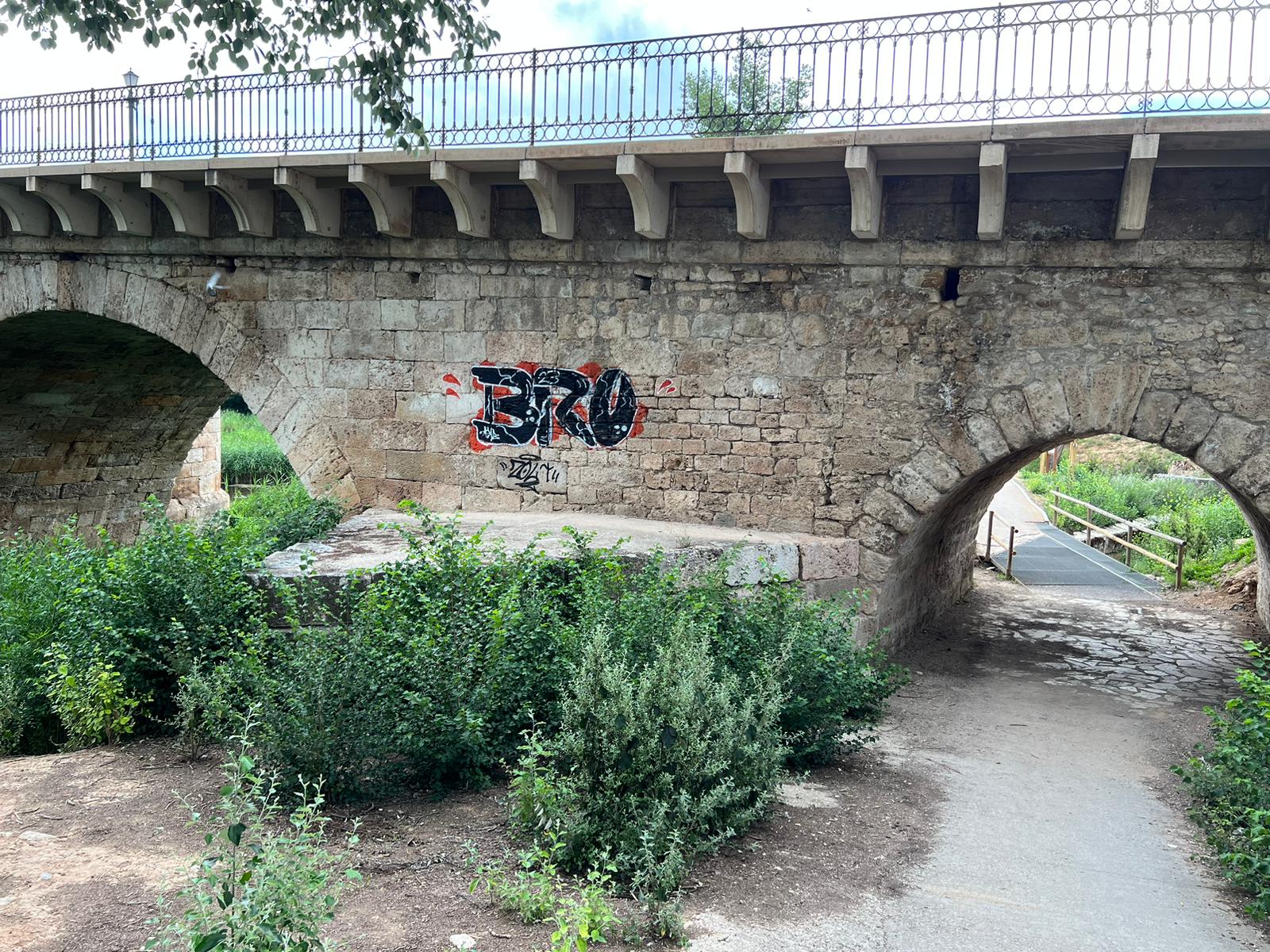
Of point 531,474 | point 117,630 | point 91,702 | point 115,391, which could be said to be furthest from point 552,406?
point 115,391

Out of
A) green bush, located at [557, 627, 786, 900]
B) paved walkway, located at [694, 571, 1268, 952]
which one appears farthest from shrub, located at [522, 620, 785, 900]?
paved walkway, located at [694, 571, 1268, 952]

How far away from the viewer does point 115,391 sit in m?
13.7

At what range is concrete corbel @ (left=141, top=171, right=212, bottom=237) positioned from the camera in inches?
379

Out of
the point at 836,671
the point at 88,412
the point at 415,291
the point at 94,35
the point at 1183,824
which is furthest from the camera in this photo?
the point at 88,412

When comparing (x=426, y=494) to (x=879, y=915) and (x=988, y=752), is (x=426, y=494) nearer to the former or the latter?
(x=988, y=752)

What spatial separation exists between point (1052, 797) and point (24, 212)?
11.1 m

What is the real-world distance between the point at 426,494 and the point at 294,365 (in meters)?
1.89

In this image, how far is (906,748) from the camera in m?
6.85

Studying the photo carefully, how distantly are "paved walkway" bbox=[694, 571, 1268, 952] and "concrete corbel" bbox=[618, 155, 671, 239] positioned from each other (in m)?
4.37

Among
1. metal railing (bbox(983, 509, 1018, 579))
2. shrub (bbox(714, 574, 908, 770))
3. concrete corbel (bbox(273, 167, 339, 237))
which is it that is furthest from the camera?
metal railing (bbox(983, 509, 1018, 579))

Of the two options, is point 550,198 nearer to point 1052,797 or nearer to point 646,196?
point 646,196

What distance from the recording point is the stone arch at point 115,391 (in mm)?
10109

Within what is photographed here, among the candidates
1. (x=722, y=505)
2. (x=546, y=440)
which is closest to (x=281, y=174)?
(x=546, y=440)

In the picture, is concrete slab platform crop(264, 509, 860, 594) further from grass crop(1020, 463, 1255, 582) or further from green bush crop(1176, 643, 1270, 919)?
grass crop(1020, 463, 1255, 582)
